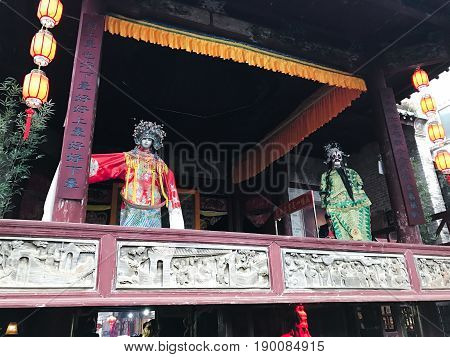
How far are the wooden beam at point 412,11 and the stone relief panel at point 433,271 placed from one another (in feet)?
11.7

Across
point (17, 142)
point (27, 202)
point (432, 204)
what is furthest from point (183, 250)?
point (432, 204)

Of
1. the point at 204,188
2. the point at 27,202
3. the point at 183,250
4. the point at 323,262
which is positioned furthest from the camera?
the point at 204,188

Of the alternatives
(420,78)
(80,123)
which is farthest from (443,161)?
(80,123)

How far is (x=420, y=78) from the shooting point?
6.26 meters

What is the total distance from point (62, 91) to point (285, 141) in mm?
4304

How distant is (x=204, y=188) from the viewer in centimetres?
875

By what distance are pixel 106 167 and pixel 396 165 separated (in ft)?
13.8

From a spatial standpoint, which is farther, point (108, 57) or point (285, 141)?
point (285, 141)

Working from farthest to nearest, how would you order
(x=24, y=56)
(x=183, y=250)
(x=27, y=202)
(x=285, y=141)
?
(x=285, y=141), (x=27, y=202), (x=24, y=56), (x=183, y=250)

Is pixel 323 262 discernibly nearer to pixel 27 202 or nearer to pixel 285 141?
pixel 285 141

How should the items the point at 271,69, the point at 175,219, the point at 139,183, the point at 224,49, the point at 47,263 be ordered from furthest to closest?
the point at 271,69
the point at 139,183
the point at 224,49
the point at 175,219
the point at 47,263

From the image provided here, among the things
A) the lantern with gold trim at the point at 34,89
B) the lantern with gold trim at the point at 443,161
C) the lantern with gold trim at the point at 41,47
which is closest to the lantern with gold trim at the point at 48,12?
the lantern with gold trim at the point at 41,47

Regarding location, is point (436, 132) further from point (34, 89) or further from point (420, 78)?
point (34, 89)

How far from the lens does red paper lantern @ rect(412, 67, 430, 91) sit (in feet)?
20.5
